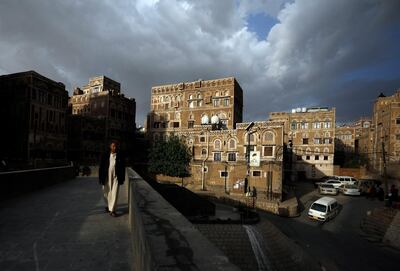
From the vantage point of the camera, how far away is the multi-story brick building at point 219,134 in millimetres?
41469

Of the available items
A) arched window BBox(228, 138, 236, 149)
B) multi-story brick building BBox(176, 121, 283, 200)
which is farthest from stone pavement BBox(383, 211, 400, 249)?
arched window BBox(228, 138, 236, 149)

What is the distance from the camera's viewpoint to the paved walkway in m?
4.07

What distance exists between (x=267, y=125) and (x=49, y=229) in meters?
39.2

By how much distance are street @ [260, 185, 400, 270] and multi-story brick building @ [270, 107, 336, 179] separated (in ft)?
77.2

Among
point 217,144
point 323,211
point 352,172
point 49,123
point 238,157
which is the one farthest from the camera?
point 352,172

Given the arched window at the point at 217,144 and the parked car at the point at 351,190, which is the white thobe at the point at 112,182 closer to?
the arched window at the point at 217,144

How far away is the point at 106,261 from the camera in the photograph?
411 centimetres

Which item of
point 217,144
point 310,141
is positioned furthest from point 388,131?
point 217,144

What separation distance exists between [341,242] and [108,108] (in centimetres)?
4541

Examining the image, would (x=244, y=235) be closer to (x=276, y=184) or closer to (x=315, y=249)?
(x=315, y=249)

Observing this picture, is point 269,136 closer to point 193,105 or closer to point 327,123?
point 193,105

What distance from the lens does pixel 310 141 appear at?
2291 inches

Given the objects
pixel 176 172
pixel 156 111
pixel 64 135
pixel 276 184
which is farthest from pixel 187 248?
pixel 156 111

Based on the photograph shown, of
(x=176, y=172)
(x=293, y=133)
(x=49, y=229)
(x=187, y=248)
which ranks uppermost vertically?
(x=293, y=133)
